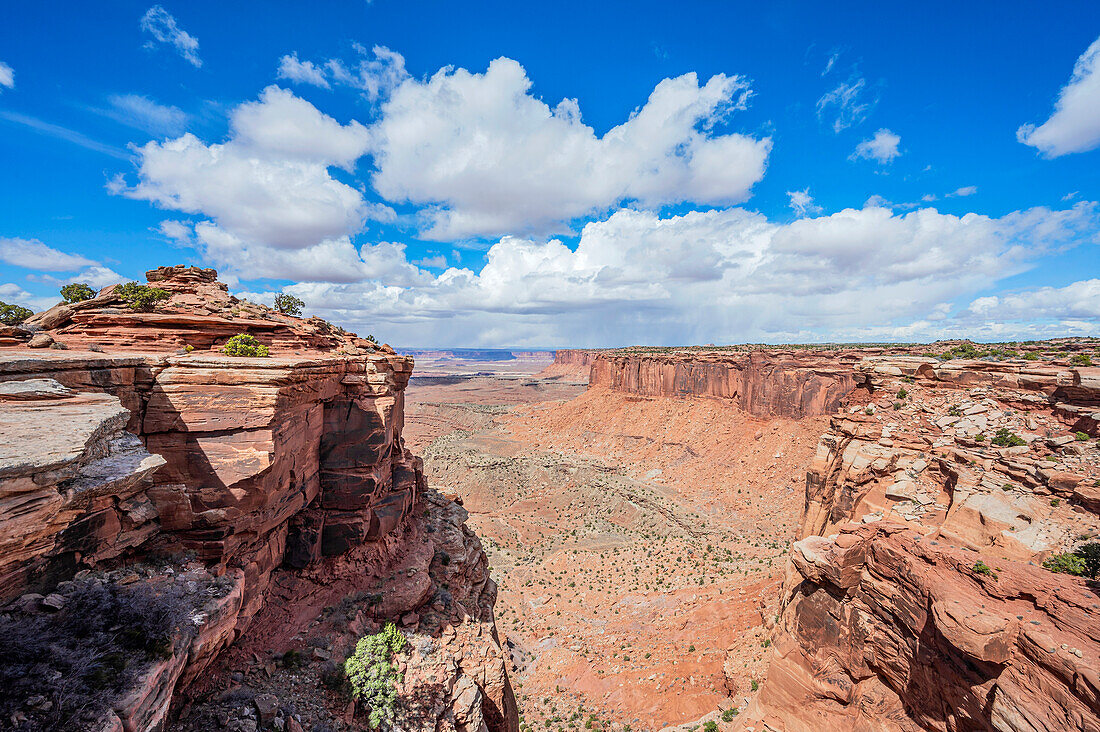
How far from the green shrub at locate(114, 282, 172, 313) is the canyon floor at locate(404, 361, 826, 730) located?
914 inches

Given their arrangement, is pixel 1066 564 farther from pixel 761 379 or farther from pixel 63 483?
pixel 761 379

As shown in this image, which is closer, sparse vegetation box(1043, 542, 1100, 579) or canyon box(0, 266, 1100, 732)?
canyon box(0, 266, 1100, 732)

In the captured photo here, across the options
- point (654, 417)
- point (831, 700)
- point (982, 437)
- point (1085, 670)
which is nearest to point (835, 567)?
point (831, 700)

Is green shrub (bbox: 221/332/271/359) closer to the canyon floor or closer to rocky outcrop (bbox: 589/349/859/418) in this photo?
the canyon floor

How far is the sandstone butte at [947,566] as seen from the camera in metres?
8.96

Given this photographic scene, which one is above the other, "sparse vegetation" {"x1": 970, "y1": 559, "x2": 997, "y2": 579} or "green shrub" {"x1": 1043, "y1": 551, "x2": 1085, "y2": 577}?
"green shrub" {"x1": 1043, "y1": 551, "x2": 1085, "y2": 577}

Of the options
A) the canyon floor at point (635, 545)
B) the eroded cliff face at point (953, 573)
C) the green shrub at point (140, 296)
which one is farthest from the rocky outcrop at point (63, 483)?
the canyon floor at point (635, 545)

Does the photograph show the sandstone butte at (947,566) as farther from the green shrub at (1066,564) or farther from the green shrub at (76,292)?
the green shrub at (76,292)

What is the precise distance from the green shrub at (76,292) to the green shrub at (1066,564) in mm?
34451

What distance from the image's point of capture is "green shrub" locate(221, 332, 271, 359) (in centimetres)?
1327

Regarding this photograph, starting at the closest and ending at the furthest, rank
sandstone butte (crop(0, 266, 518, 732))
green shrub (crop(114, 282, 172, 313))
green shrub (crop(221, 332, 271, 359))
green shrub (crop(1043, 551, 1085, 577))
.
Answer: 1. sandstone butte (crop(0, 266, 518, 732))
2. green shrub (crop(1043, 551, 1085, 577))
3. green shrub (crop(221, 332, 271, 359))
4. green shrub (crop(114, 282, 172, 313))

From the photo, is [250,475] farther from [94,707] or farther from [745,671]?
[745,671]

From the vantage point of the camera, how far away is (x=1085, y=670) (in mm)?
7875

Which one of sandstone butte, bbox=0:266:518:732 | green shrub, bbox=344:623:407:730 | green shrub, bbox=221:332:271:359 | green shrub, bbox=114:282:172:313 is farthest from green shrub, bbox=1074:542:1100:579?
A: green shrub, bbox=114:282:172:313
